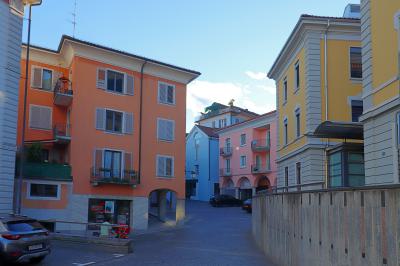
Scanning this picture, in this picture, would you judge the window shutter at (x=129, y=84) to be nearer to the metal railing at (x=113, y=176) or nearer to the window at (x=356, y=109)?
the metal railing at (x=113, y=176)

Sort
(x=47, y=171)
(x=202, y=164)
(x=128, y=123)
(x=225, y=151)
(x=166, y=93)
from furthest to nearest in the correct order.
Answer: (x=202, y=164)
(x=225, y=151)
(x=166, y=93)
(x=128, y=123)
(x=47, y=171)

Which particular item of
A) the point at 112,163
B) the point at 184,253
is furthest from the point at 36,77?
the point at 184,253

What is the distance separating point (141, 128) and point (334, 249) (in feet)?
89.7

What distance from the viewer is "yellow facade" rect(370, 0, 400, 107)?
1407cm

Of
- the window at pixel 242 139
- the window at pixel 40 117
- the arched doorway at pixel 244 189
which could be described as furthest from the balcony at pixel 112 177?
the arched doorway at pixel 244 189

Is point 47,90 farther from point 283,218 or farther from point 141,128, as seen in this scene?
point 283,218

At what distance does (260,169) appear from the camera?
54.7 metres

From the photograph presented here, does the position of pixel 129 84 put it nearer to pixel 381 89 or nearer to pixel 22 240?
pixel 22 240

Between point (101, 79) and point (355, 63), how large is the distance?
56.4 feet

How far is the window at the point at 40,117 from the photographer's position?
3338 cm

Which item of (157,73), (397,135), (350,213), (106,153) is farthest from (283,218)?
(157,73)

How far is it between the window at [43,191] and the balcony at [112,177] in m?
2.78

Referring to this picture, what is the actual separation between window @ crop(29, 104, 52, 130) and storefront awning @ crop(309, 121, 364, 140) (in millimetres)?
21374

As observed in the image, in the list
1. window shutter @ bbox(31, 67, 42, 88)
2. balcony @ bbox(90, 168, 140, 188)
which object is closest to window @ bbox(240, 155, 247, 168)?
balcony @ bbox(90, 168, 140, 188)
